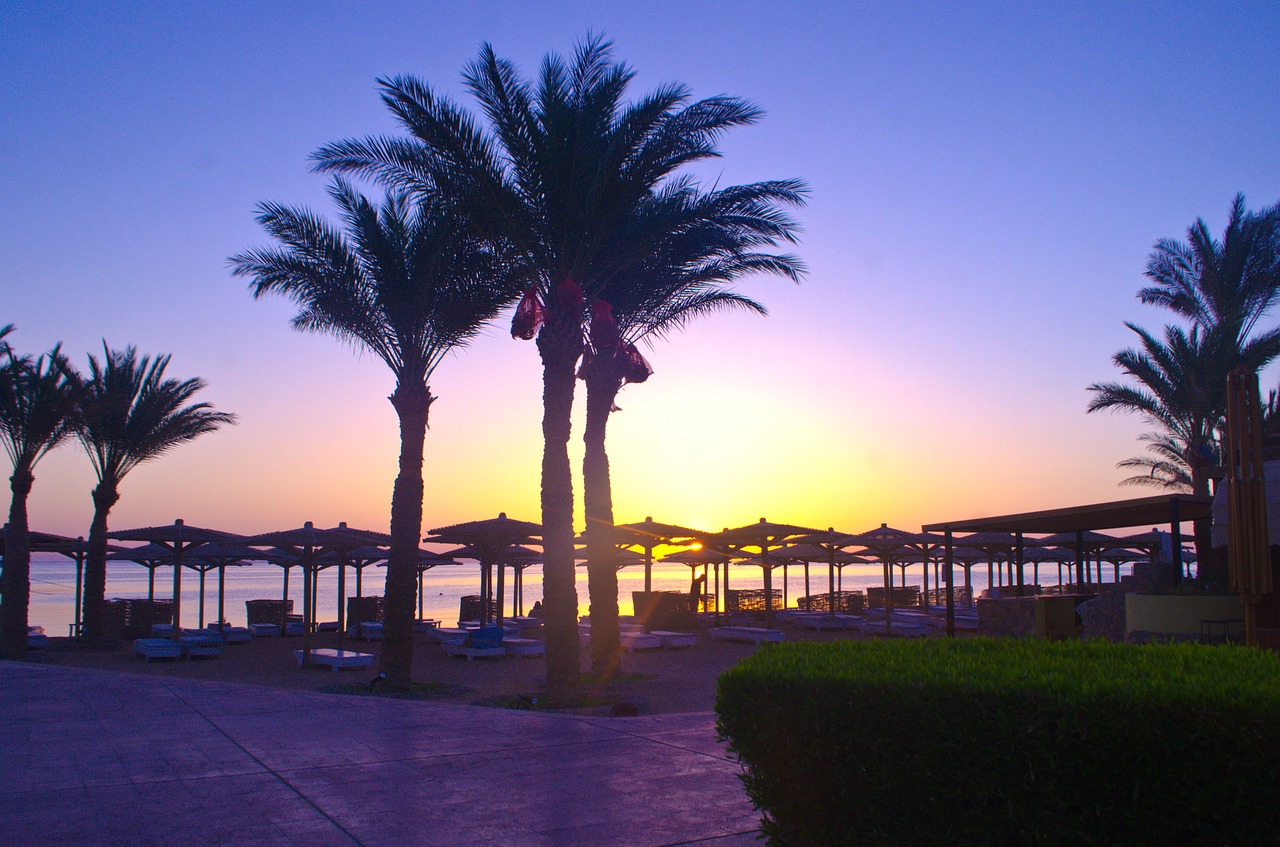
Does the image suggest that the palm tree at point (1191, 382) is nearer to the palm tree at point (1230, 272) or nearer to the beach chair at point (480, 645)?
the palm tree at point (1230, 272)

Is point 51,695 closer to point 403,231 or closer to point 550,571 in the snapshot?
point 550,571

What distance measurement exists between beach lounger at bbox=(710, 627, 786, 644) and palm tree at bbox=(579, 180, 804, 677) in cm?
668

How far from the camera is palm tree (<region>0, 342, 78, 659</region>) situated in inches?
825

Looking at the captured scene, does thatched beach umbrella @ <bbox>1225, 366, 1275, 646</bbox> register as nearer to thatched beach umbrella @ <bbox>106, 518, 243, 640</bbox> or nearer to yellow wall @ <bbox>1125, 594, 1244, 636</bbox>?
yellow wall @ <bbox>1125, 594, 1244, 636</bbox>

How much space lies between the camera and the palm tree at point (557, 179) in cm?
1252

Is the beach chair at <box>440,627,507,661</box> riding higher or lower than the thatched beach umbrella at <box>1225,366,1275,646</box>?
lower

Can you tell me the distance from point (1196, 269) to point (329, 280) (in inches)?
755

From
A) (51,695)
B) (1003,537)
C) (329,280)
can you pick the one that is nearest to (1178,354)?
(1003,537)

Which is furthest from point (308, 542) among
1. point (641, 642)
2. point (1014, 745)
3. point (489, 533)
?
point (1014, 745)

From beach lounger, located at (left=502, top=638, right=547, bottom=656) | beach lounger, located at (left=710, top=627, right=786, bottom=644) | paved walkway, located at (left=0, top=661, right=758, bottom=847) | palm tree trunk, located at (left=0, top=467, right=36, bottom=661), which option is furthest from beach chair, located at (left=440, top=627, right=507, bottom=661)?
paved walkway, located at (left=0, top=661, right=758, bottom=847)

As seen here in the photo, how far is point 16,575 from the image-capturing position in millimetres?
21047

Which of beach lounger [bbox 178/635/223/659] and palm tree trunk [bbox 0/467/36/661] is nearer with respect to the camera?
beach lounger [bbox 178/635/223/659]

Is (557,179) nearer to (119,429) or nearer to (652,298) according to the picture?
(652,298)

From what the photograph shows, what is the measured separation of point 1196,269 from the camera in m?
21.8
